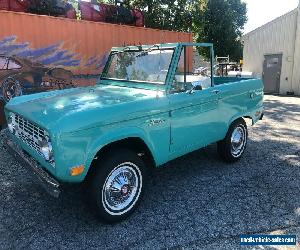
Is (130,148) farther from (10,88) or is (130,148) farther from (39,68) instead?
(39,68)

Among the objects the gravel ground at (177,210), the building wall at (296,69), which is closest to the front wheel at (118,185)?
the gravel ground at (177,210)

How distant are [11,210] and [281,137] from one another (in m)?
5.87

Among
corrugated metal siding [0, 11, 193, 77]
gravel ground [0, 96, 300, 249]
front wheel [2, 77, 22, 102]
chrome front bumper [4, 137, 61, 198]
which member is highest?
corrugated metal siding [0, 11, 193, 77]

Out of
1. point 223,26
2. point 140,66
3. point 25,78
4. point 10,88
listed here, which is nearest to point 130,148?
point 140,66

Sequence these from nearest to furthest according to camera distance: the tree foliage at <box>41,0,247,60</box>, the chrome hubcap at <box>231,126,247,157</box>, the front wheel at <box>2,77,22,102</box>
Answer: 1. the chrome hubcap at <box>231,126,247,157</box>
2. the front wheel at <box>2,77,22,102</box>
3. the tree foliage at <box>41,0,247,60</box>

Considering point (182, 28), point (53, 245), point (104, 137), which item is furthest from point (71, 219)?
point (182, 28)

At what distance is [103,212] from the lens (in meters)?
3.37

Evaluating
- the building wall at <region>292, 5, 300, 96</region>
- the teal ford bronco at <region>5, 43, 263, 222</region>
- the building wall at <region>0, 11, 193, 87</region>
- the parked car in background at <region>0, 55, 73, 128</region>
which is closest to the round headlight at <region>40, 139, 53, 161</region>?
the teal ford bronco at <region>5, 43, 263, 222</region>

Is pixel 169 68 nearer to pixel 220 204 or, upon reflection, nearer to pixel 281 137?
pixel 220 204

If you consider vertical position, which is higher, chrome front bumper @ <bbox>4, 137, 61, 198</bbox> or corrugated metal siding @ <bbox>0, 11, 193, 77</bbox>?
corrugated metal siding @ <bbox>0, 11, 193, 77</bbox>

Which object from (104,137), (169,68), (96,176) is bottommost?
(96,176)

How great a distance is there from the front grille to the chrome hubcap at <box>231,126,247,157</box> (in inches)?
130

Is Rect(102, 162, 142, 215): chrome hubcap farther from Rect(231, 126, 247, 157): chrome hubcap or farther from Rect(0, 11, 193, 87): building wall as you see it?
Rect(0, 11, 193, 87): building wall

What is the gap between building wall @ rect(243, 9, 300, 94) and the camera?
15.0 m
